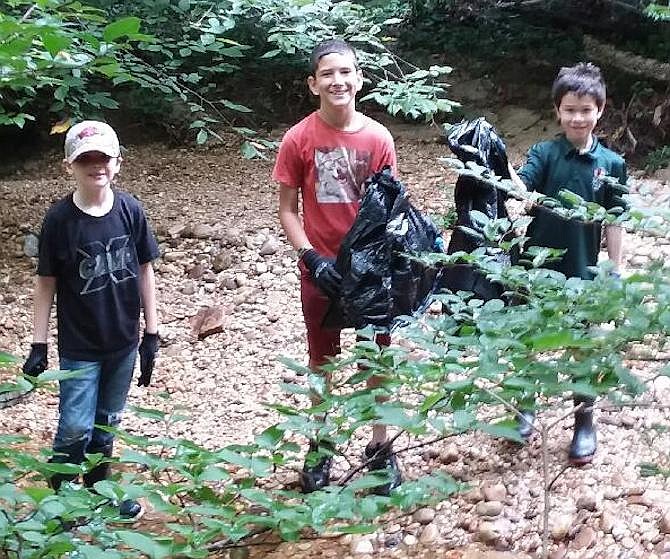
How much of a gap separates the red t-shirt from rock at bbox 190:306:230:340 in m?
2.09

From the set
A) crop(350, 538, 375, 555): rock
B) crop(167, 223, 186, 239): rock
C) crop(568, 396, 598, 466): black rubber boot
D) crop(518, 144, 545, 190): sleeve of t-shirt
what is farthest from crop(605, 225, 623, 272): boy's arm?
crop(167, 223, 186, 239): rock

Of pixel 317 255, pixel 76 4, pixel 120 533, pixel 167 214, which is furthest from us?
pixel 167 214

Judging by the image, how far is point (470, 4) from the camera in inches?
293

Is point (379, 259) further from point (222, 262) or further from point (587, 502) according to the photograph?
point (222, 262)

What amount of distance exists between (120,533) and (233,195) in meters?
4.94

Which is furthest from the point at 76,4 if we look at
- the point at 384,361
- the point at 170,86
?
the point at 170,86

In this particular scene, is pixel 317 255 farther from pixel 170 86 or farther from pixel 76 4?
pixel 170 86

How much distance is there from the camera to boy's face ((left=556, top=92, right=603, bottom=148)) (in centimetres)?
247

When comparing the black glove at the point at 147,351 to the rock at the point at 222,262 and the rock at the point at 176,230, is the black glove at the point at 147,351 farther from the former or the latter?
the rock at the point at 176,230

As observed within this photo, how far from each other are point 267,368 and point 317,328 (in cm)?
158

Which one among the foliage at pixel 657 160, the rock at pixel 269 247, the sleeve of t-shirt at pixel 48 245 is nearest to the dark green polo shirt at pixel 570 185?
the sleeve of t-shirt at pixel 48 245

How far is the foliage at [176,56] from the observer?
2154mm

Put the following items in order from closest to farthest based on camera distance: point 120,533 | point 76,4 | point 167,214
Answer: point 120,533
point 76,4
point 167,214

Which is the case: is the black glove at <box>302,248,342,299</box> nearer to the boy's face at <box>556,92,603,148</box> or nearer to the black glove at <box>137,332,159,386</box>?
the black glove at <box>137,332,159,386</box>
